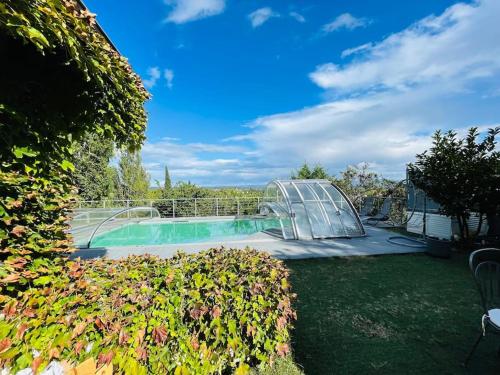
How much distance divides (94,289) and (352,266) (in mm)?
5337

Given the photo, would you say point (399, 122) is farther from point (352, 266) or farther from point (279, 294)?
point (279, 294)

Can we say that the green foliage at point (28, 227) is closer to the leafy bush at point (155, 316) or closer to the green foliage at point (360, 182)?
the leafy bush at point (155, 316)

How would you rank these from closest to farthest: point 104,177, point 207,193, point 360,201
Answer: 1. point 360,201
2. point 207,193
3. point 104,177

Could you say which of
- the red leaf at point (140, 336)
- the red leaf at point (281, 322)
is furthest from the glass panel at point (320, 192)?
the red leaf at point (140, 336)

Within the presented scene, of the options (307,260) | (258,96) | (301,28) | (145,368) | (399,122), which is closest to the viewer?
(145,368)

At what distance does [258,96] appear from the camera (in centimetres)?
2006

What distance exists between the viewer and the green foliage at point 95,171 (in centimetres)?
1683

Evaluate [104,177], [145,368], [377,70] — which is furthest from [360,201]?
[104,177]

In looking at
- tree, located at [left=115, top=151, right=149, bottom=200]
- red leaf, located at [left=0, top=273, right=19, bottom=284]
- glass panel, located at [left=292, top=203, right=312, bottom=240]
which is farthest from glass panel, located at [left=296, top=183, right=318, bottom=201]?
tree, located at [left=115, top=151, right=149, bottom=200]

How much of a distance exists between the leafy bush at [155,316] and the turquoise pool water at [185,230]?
7.97 metres

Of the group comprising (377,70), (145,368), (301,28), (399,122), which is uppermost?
(301,28)

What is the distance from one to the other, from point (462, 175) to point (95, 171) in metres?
19.3

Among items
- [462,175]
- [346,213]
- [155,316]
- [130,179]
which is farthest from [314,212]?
[130,179]

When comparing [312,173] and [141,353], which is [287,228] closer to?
[141,353]
